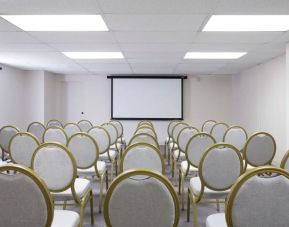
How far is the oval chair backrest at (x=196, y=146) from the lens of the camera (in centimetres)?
425

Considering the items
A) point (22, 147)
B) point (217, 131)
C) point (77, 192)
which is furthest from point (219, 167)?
point (217, 131)

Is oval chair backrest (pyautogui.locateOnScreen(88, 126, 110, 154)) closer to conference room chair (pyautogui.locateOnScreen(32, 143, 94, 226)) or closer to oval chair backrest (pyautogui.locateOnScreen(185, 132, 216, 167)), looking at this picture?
oval chair backrest (pyautogui.locateOnScreen(185, 132, 216, 167))

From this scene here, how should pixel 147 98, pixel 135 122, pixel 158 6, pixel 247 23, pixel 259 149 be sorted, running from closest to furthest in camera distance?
pixel 158 6 < pixel 247 23 < pixel 259 149 < pixel 147 98 < pixel 135 122

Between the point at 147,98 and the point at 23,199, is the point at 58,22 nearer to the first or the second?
the point at 23,199

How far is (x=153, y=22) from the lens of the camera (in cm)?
423

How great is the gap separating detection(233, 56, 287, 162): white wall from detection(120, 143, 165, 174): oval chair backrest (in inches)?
188

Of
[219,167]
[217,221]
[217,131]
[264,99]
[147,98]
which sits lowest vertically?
[217,221]

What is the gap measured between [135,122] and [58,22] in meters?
7.64

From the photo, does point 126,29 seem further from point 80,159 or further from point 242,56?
point 242,56

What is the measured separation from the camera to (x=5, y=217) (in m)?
1.96

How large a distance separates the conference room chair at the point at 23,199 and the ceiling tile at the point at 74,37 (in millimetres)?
3421

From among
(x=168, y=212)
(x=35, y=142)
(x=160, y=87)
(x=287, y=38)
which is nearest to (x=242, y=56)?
(x=287, y=38)

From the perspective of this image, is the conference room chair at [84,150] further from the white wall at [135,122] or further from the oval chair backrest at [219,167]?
the white wall at [135,122]

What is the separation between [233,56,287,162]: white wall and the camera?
24.0 feet
